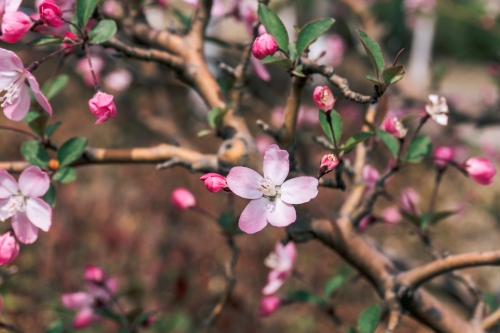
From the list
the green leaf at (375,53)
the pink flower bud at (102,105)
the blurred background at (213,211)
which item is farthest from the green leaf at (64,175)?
the blurred background at (213,211)

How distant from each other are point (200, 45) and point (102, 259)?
223cm

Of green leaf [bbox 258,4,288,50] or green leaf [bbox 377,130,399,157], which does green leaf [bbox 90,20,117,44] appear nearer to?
green leaf [bbox 258,4,288,50]

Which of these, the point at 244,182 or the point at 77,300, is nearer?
the point at 244,182

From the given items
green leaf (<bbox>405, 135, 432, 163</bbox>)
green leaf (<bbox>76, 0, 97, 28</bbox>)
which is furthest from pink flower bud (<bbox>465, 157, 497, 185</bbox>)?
green leaf (<bbox>76, 0, 97, 28</bbox>)

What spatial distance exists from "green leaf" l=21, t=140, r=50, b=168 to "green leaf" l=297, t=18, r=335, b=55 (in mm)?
Result: 387

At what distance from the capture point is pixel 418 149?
68 centimetres

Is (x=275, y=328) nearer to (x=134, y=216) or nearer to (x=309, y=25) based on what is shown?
(x=134, y=216)

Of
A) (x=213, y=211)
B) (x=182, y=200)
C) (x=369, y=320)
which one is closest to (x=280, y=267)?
(x=182, y=200)

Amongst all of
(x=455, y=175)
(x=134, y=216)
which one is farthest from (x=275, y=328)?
(x=455, y=175)

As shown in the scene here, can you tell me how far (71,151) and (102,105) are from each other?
6.2 inches

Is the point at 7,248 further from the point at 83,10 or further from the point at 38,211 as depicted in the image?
the point at 83,10

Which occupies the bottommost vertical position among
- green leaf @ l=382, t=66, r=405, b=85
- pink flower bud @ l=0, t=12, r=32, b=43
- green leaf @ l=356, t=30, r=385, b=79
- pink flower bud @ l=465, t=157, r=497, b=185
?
pink flower bud @ l=465, t=157, r=497, b=185

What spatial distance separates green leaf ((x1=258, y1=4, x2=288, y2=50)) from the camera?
549mm

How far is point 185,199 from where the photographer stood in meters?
0.88
